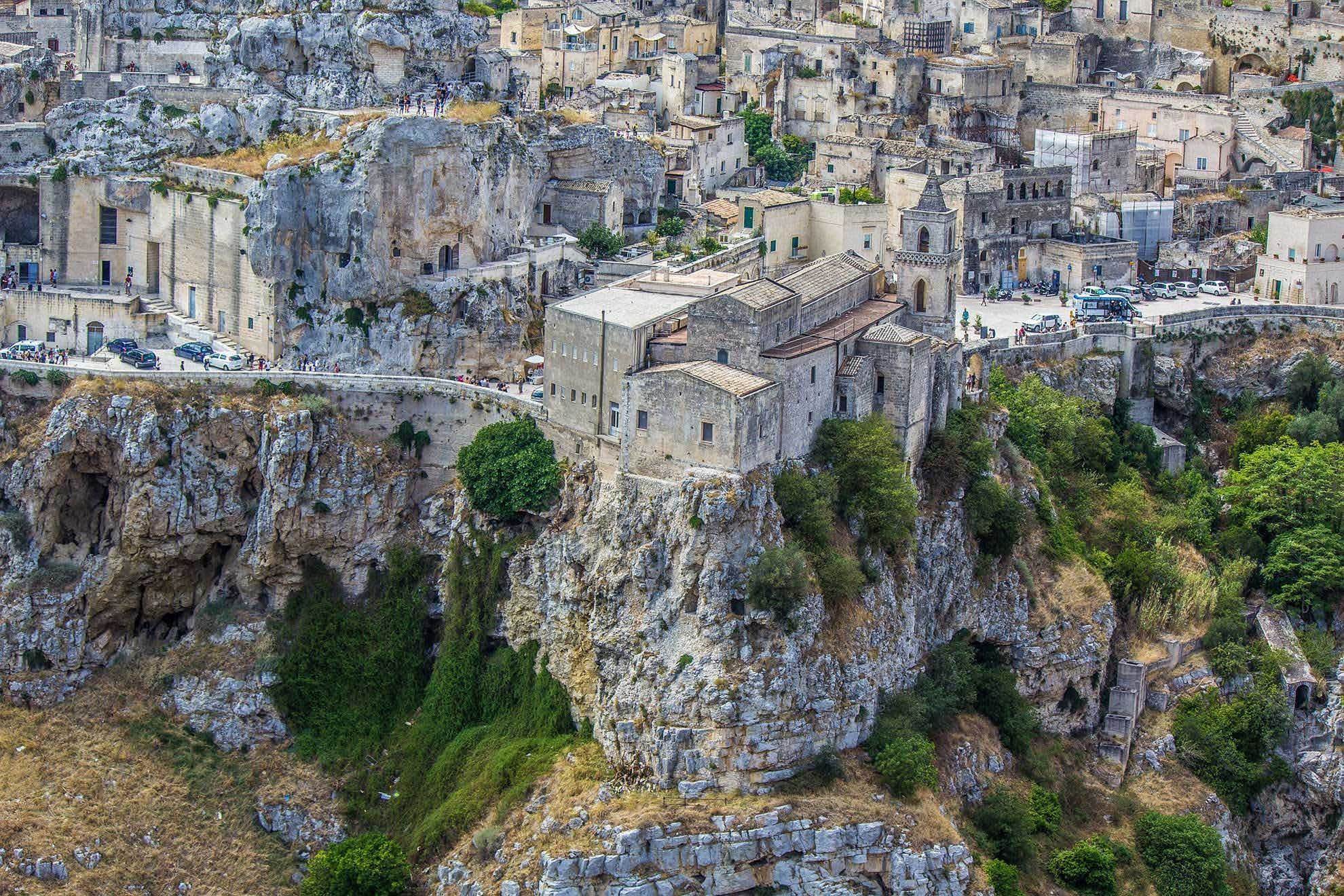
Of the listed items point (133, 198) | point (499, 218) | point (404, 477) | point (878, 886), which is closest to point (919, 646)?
point (878, 886)

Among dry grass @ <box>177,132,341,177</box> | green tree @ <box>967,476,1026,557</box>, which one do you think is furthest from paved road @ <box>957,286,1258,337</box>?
dry grass @ <box>177,132,341,177</box>

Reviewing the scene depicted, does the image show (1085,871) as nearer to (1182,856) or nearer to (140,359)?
(1182,856)

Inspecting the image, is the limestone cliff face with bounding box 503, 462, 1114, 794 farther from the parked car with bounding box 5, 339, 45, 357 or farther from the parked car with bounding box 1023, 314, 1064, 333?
the parked car with bounding box 5, 339, 45, 357

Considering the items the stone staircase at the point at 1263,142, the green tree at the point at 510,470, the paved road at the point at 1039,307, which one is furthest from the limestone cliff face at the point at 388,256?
the stone staircase at the point at 1263,142

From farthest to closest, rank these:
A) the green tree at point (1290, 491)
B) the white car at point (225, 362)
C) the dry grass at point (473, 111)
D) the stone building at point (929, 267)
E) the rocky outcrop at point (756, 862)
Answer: the dry grass at point (473, 111), the green tree at point (1290, 491), the stone building at point (929, 267), the white car at point (225, 362), the rocky outcrop at point (756, 862)

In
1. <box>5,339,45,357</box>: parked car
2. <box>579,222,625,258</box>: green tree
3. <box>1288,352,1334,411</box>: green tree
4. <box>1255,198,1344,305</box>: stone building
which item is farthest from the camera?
<box>1255,198,1344,305</box>: stone building

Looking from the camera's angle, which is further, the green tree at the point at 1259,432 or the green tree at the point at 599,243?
the green tree at the point at 1259,432

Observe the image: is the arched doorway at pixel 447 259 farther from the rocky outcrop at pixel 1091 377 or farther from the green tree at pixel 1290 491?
the green tree at pixel 1290 491
